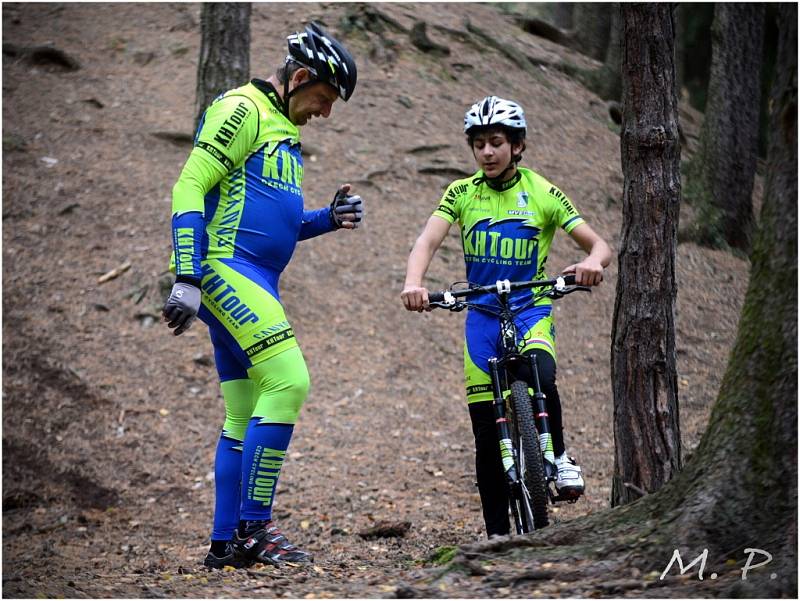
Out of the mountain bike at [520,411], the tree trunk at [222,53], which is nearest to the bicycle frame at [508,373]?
the mountain bike at [520,411]

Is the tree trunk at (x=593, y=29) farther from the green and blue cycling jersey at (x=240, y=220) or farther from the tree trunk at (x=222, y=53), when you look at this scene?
Answer: the green and blue cycling jersey at (x=240, y=220)

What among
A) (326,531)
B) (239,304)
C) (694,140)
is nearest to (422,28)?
(694,140)

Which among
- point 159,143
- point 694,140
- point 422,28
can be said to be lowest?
point 159,143

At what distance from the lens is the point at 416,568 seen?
4375 millimetres

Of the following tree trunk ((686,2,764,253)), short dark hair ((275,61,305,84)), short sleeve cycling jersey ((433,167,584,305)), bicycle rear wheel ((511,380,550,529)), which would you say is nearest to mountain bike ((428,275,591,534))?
bicycle rear wheel ((511,380,550,529))

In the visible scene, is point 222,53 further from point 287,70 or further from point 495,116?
point 495,116

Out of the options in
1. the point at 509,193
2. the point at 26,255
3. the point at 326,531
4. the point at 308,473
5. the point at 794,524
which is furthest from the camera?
the point at 26,255

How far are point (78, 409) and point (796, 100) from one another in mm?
6537

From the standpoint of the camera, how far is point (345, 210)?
17.3 ft

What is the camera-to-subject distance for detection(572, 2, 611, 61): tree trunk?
18859mm

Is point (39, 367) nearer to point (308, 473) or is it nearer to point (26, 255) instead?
point (26, 255)

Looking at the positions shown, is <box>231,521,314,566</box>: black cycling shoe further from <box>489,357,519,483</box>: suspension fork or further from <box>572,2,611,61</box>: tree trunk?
<box>572,2,611,61</box>: tree trunk

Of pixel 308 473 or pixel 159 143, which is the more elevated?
pixel 159 143

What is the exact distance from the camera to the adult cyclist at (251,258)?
4.67m
